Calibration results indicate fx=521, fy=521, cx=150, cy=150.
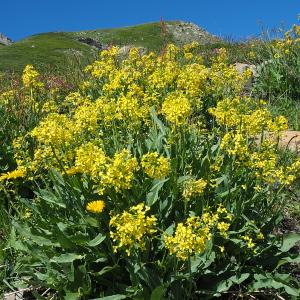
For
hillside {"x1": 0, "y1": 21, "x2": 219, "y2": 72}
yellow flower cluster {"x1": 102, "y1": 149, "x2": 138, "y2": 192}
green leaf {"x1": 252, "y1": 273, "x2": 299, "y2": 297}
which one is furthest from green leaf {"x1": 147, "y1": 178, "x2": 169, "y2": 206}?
hillside {"x1": 0, "y1": 21, "x2": 219, "y2": 72}

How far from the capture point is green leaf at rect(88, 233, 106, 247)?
4550 mm

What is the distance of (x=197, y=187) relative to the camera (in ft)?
13.6

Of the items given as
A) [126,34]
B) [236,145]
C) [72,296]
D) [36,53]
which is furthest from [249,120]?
[126,34]

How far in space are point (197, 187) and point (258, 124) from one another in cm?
123

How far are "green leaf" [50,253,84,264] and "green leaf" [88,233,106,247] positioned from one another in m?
0.24

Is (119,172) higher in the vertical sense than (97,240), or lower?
higher

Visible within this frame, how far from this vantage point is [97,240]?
4590 millimetres

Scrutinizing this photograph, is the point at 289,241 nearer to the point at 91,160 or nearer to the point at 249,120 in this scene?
the point at 249,120

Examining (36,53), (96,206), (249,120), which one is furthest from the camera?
(36,53)

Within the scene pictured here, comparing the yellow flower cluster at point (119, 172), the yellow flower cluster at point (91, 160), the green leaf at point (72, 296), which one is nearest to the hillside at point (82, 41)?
the green leaf at point (72, 296)

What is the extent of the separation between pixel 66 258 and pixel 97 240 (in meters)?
0.36

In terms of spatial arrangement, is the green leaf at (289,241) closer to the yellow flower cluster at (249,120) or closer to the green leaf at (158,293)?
the yellow flower cluster at (249,120)

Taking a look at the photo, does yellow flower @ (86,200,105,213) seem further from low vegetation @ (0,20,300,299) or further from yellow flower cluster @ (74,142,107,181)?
yellow flower cluster @ (74,142,107,181)

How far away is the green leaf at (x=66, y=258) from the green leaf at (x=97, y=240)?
0.80 ft
